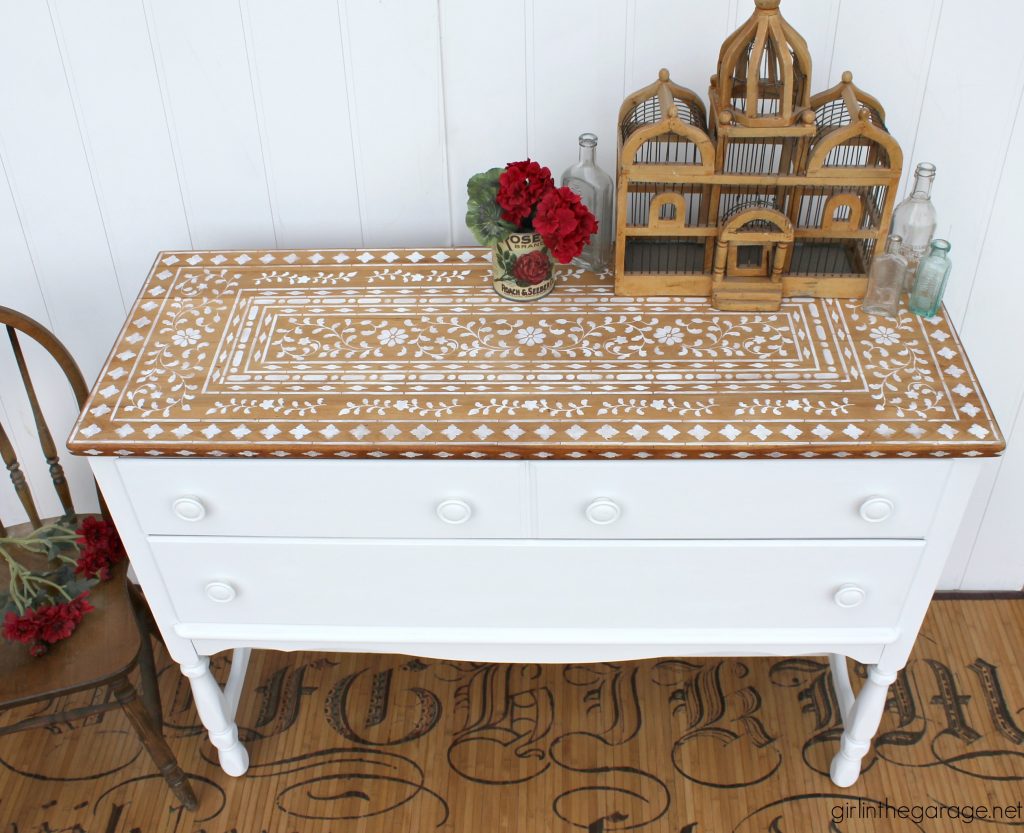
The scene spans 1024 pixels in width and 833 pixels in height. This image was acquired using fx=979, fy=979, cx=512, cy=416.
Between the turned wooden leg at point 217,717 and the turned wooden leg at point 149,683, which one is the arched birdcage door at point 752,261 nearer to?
the turned wooden leg at point 217,717

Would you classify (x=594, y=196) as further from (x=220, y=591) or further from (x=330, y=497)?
(x=220, y=591)

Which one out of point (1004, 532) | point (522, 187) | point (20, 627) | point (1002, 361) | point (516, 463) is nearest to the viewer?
point (516, 463)

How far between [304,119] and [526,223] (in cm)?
50

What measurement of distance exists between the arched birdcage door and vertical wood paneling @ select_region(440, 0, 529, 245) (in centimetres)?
44

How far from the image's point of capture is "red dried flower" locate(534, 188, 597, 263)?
5.20 feet

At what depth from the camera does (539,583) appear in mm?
1681

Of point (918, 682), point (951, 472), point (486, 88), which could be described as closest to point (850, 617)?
point (951, 472)

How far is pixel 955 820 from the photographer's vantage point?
6.54ft

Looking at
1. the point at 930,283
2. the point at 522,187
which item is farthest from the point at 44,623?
the point at 930,283

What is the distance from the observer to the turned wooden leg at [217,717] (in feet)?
6.17

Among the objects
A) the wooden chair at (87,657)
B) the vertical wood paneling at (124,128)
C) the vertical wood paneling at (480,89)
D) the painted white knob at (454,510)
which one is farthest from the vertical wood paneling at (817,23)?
the wooden chair at (87,657)

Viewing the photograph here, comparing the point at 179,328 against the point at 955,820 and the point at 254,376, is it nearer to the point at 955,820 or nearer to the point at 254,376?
the point at 254,376

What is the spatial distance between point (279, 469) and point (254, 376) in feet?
0.57

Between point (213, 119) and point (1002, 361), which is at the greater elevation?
point (213, 119)
